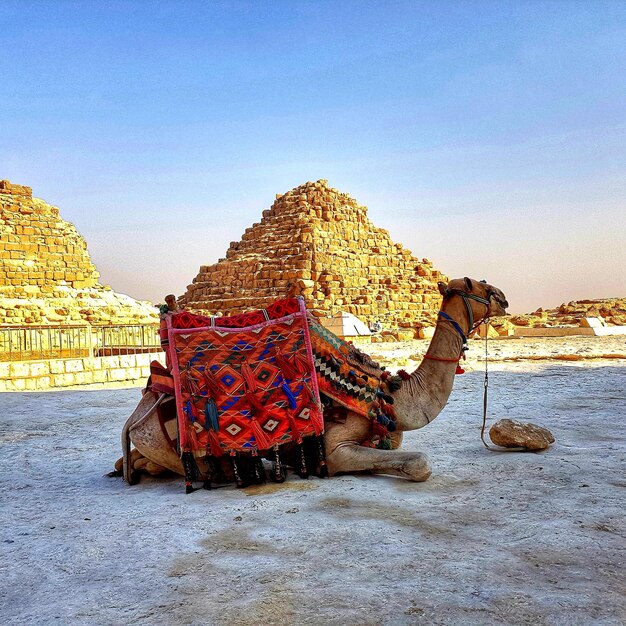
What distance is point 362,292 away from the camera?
188 feet

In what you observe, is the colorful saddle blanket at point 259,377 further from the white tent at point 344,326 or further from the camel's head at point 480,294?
the white tent at point 344,326

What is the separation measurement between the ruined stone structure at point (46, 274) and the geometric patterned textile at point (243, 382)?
85.2ft

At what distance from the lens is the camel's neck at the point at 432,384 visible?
12.2ft

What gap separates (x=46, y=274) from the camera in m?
37.5

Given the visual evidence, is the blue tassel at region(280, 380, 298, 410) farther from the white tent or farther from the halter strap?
the white tent

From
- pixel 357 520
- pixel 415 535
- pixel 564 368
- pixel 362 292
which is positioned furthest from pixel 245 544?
pixel 362 292

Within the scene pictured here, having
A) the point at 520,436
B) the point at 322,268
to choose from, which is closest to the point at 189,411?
the point at 520,436

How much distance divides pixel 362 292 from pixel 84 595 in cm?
5560

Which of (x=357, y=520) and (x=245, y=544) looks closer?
(x=245, y=544)

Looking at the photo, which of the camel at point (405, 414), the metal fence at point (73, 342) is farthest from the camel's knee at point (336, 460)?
the metal fence at point (73, 342)

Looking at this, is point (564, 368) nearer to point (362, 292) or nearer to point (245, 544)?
point (245, 544)

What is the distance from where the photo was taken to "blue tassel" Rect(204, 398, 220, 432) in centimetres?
340

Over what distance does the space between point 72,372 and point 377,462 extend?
8.79 m

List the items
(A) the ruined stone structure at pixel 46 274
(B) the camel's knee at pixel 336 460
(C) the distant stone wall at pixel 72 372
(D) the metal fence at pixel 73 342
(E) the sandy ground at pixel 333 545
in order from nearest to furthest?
(E) the sandy ground at pixel 333 545, (B) the camel's knee at pixel 336 460, (C) the distant stone wall at pixel 72 372, (D) the metal fence at pixel 73 342, (A) the ruined stone structure at pixel 46 274
